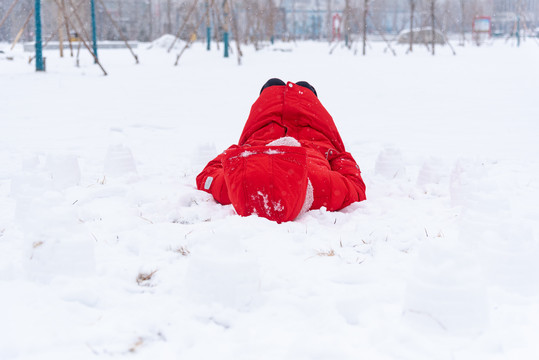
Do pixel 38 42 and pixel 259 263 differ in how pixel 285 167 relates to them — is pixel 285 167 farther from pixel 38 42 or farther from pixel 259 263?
pixel 38 42

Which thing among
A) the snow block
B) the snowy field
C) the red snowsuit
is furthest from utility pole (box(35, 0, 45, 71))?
the snow block

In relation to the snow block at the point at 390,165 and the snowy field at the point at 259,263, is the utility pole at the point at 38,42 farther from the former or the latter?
the snow block at the point at 390,165

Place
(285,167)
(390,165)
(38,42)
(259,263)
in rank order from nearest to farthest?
(259,263)
(285,167)
(390,165)
(38,42)

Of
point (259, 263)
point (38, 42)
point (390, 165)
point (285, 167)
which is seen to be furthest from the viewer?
point (38, 42)

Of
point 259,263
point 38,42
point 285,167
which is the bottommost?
point 259,263

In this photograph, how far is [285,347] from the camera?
1.41 meters

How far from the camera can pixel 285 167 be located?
2303 millimetres

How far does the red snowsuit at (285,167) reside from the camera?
2311 mm

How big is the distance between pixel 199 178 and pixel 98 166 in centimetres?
106

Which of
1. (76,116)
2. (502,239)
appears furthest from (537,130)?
(76,116)

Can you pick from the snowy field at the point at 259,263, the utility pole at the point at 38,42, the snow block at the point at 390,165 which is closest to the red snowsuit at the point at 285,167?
the snowy field at the point at 259,263

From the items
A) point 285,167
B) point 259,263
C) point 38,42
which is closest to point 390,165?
point 285,167

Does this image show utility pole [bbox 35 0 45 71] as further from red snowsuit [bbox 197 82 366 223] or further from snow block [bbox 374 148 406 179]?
snow block [bbox 374 148 406 179]

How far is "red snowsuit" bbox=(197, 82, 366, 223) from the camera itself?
231 cm
